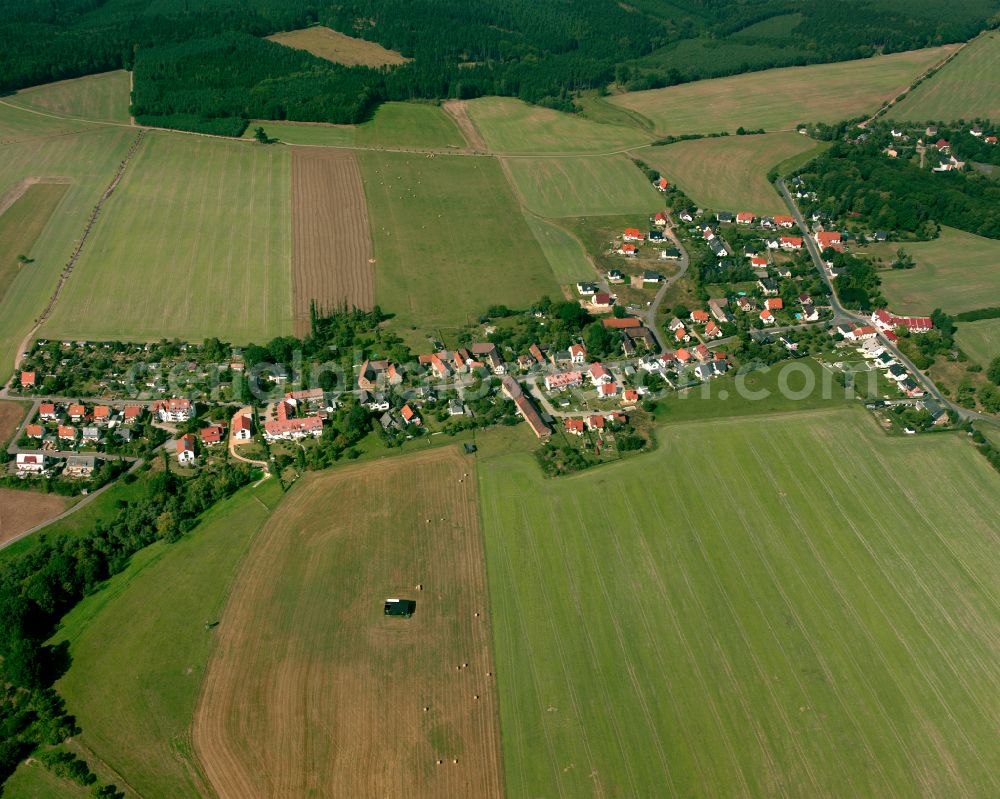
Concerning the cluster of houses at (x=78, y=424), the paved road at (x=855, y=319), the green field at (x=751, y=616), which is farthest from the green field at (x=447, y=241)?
the paved road at (x=855, y=319)

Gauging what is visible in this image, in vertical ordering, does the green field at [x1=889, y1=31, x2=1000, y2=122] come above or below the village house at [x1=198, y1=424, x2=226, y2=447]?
above

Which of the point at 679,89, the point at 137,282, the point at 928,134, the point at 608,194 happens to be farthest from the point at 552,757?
the point at 679,89

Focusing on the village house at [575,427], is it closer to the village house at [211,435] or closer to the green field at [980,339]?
the village house at [211,435]

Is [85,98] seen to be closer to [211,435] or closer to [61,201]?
[61,201]

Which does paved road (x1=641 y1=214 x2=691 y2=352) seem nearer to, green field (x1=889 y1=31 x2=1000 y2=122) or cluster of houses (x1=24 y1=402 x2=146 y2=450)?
cluster of houses (x1=24 y1=402 x2=146 y2=450)

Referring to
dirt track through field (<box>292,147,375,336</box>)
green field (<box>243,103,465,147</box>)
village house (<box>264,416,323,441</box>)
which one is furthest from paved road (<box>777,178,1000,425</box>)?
village house (<box>264,416,323,441</box>)
